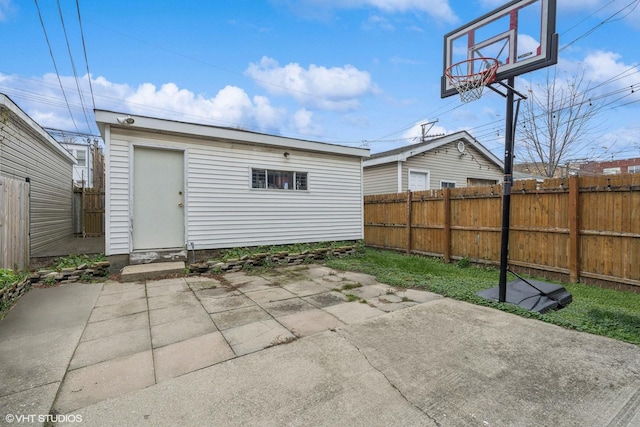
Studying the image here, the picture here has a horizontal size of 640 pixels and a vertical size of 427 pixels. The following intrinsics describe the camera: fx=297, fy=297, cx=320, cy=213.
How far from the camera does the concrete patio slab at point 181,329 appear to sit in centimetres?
309

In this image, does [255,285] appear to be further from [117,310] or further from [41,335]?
[41,335]

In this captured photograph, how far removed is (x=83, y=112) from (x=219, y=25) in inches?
364

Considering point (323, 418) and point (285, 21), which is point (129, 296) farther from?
point (285, 21)

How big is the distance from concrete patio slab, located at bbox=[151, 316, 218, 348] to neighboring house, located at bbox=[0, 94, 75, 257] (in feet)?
16.3

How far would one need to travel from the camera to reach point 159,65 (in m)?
11.5

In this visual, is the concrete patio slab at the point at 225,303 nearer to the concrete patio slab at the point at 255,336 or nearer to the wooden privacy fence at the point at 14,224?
the concrete patio slab at the point at 255,336

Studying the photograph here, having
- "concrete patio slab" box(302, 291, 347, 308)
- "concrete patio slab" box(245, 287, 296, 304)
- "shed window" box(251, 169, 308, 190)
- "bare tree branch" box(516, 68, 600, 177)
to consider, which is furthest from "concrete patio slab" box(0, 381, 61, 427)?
"bare tree branch" box(516, 68, 600, 177)

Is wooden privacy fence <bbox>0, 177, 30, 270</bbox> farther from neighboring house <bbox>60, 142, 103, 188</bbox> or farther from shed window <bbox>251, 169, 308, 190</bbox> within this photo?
neighboring house <bbox>60, 142, 103, 188</bbox>

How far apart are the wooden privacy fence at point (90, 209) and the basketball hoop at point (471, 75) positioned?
41.4ft

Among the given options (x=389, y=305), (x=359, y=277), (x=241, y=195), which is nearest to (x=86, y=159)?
(x=241, y=195)

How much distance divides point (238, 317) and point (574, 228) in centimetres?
565

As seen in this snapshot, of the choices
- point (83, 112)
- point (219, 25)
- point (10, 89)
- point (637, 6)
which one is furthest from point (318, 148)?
point (10, 89)

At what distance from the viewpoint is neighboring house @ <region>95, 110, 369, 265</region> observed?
Answer: 5.87m

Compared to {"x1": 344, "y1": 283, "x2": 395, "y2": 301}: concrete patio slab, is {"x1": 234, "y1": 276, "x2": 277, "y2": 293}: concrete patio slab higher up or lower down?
lower down
